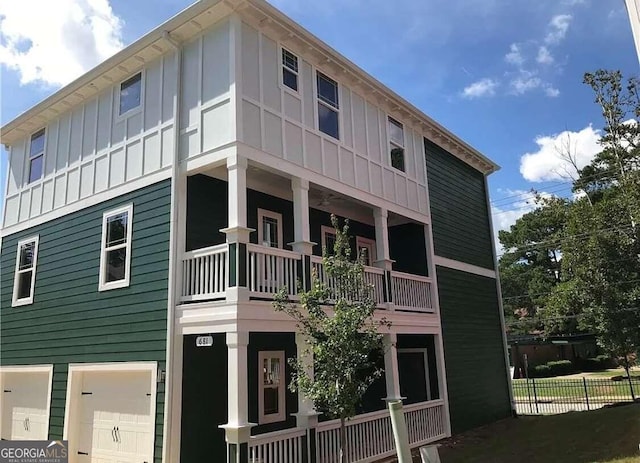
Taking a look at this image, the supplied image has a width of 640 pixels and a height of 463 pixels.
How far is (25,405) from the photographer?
1261 centimetres

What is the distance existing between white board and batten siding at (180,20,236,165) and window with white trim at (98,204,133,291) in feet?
7.29

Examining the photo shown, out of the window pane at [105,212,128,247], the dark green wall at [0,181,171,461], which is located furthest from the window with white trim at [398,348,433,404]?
the window pane at [105,212,128,247]

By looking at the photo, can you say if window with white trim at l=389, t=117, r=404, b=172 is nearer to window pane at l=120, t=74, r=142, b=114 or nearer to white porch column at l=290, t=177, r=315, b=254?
white porch column at l=290, t=177, r=315, b=254

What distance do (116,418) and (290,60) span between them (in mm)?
8401

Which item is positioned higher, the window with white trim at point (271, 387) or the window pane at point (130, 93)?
the window pane at point (130, 93)

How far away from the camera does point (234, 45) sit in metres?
9.71

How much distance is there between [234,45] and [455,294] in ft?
32.9

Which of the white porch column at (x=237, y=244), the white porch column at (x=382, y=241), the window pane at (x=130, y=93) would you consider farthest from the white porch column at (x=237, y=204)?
the white porch column at (x=382, y=241)

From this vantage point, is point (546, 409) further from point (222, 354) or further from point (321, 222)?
point (222, 354)

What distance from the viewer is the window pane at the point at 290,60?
10.9 m

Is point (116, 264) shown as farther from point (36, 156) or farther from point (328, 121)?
point (328, 121)

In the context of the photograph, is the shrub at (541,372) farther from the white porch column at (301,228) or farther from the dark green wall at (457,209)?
the white porch column at (301,228)

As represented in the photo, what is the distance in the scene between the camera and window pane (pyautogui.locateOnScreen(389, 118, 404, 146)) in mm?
14188

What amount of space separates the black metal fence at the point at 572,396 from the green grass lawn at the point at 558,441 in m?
5.06
